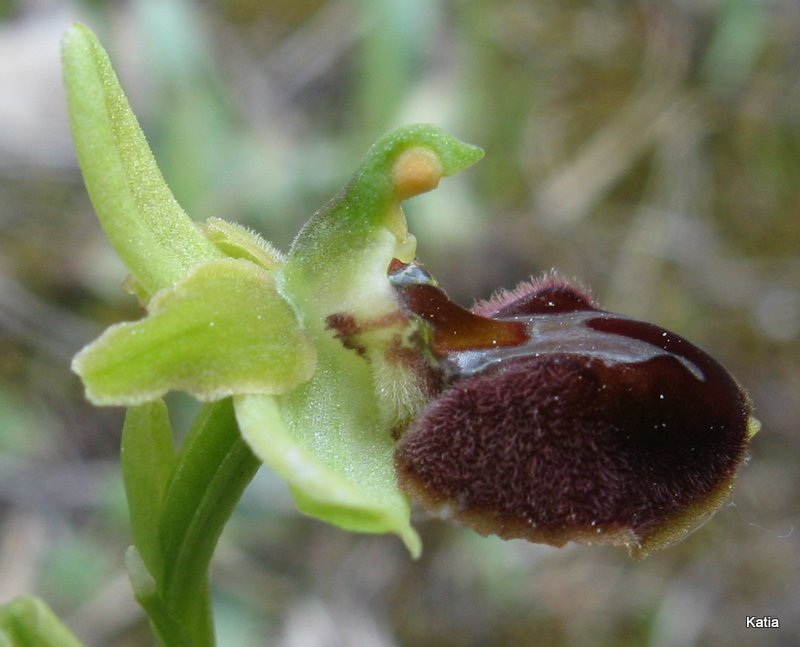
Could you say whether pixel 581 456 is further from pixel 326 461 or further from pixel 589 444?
pixel 326 461

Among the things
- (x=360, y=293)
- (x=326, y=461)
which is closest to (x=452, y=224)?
(x=360, y=293)

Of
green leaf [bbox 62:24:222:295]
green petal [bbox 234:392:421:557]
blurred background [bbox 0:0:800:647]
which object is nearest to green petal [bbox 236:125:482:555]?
green petal [bbox 234:392:421:557]

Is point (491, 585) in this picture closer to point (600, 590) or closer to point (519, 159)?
point (600, 590)

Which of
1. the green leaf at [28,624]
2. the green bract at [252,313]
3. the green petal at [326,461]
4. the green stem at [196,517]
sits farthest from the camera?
the green leaf at [28,624]

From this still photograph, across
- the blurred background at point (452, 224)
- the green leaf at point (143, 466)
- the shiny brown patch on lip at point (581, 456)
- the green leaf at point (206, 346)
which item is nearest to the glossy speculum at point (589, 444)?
the shiny brown patch on lip at point (581, 456)

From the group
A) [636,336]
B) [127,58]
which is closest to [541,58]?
[127,58]

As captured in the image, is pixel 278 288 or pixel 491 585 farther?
pixel 491 585

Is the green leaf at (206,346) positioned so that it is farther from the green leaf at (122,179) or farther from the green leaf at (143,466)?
the green leaf at (143,466)
